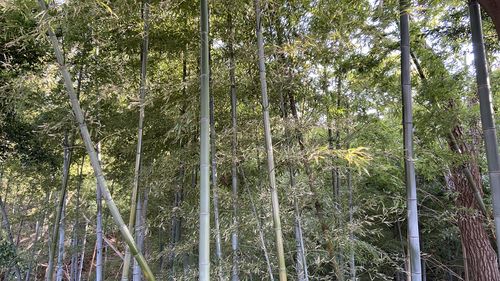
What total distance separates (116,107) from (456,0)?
3530 millimetres

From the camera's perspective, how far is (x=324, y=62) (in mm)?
2902

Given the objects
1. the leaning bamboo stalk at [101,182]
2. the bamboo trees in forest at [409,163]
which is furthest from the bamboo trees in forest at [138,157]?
the bamboo trees in forest at [409,163]

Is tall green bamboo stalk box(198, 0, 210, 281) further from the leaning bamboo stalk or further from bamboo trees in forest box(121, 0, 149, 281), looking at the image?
bamboo trees in forest box(121, 0, 149, 281)

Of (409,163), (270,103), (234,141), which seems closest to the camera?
(409,163)

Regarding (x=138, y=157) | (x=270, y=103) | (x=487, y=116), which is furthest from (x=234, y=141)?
(x=487, y=116)

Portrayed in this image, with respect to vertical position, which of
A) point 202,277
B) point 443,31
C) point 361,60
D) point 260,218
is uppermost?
point 443,31

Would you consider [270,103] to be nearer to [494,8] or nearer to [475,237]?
[494,8]

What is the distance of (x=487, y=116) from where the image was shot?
6.68 feet

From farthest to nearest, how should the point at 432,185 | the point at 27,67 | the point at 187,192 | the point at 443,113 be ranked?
the point at 432,185
the point at 187,192
the point at 27,67
the point at 443,113

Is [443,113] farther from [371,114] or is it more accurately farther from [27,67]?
[27,67]

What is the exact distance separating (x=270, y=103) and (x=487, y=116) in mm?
1697

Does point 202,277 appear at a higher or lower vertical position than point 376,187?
lower

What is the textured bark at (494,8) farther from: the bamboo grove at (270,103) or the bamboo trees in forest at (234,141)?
the bamboo trees in forest at (234,141)

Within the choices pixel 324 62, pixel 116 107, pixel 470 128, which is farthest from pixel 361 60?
pixel 116 107
